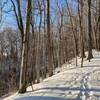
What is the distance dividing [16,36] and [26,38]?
58984mm

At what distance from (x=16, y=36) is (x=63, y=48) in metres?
31.1

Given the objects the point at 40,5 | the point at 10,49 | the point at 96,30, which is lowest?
the point at 10,49

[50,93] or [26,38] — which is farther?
[26,38]

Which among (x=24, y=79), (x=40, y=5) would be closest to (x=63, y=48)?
(x=40, y=5)

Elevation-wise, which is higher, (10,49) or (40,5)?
(40,5)

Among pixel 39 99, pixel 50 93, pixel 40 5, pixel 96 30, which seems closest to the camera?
pixel 39 99

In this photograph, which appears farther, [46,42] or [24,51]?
[46,42]

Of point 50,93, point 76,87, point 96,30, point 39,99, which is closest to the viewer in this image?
point 39,99

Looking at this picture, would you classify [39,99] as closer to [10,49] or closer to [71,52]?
[71,52]

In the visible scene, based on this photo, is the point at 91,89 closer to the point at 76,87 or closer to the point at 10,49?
the point at 76,87

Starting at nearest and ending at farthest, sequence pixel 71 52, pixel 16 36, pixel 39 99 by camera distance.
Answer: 1. pixel 39 99
2. pixel 71 52
3. pixel 16 36

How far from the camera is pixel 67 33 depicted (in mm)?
49062

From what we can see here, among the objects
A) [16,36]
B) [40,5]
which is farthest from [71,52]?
[16,36]

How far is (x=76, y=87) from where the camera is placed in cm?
1452
